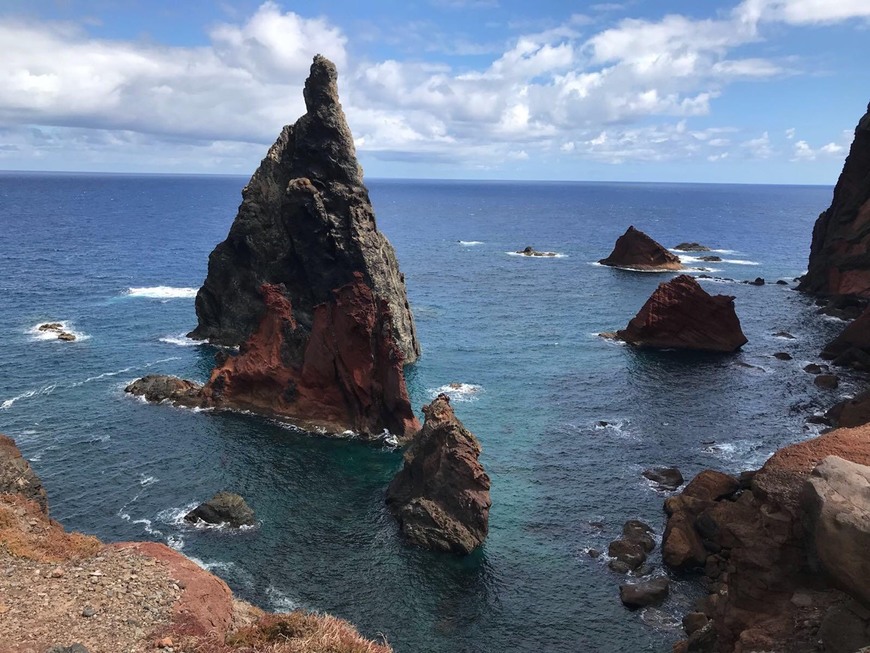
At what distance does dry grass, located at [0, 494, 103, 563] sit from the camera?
2969 cm

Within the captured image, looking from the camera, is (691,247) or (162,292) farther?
(691,247)

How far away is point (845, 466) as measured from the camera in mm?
24641

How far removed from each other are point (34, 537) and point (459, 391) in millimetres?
48283

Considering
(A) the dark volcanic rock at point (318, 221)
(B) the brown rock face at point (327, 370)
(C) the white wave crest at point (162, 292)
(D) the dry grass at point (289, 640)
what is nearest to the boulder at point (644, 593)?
(D) the dry grass at point (289, 640)

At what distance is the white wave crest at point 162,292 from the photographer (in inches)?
4653

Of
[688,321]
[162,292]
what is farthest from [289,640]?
[162,292]

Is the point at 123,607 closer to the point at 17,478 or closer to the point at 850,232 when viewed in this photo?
the point at 17,478

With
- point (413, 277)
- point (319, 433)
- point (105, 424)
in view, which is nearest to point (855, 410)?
point (319, 433)

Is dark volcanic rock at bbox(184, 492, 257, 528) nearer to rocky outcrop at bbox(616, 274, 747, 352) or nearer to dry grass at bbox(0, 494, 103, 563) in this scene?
dry grass at bbox(0, 494, 103, 563)

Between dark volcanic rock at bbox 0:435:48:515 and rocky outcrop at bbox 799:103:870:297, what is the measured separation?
11423cm

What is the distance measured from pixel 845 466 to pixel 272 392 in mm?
56051

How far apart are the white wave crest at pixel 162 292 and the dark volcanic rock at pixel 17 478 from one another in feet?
277

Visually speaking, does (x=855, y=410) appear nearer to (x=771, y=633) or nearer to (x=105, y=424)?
(x=771, y=633)

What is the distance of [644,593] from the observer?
40.9 meters
